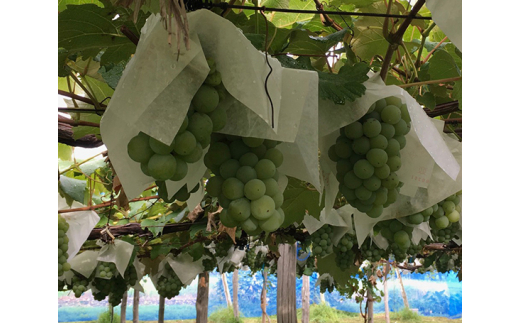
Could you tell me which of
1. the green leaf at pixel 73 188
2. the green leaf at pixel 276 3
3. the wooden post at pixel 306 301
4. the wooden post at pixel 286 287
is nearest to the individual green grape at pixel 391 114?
the green leaf at pixel 276 3

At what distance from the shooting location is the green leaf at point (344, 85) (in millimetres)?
640

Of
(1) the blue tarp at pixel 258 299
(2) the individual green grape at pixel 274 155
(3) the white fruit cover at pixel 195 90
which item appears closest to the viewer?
(3) the white fruit cover at pixel 195 90

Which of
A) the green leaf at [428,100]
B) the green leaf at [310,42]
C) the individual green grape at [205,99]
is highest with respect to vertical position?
the green leaf at [310,42]

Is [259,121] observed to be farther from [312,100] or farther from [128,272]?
[128,272]

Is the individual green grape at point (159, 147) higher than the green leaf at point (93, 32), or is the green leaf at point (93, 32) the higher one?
the green leaf at point (93, 32)

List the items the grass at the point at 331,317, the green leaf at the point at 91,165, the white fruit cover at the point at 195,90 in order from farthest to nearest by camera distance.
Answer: the grass at the point at 331,317 → the green leaf at the point at 91,165 → the white fruit cover at the point at 195,90

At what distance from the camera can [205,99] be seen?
461mm

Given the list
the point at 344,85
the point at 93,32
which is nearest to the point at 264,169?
the point at 344,85

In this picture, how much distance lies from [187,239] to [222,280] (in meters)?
9.93

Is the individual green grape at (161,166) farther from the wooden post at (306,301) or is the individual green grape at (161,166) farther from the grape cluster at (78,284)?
the wooden post at (306,301)

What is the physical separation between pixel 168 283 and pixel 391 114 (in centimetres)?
371

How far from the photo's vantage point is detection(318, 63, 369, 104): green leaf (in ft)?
2.10

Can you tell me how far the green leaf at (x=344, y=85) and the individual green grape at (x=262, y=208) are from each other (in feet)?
0.74

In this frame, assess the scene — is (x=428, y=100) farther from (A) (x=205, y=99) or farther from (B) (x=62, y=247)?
(B) (x=62, y=247)
